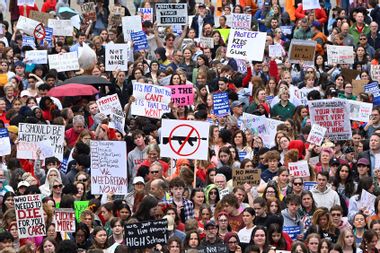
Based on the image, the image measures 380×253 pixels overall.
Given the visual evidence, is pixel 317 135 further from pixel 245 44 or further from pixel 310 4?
pixel 310 4

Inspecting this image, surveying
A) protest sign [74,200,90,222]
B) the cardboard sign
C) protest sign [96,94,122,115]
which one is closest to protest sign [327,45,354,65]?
protest sign [96,94,122,115]

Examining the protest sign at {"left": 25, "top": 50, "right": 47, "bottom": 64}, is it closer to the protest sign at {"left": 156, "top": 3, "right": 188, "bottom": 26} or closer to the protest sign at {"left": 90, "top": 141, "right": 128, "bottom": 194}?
the protest sign at {"left": 156, "top": 3, "right": 188, "bottom": 26}

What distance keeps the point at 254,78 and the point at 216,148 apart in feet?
13.6

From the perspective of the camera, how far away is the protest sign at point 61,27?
37031 mm

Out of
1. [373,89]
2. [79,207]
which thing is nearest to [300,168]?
[79,207]

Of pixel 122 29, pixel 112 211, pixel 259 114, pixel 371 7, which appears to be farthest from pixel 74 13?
pixel 112 211

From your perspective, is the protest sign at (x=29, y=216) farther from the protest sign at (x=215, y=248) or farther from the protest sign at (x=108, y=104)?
the protest sign at (x=108, y=104)

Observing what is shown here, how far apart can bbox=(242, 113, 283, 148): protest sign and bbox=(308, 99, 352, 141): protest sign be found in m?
0.60

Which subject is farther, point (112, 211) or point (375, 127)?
point (375, 127)

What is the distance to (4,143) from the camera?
90.3 feet

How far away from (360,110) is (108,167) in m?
5.38

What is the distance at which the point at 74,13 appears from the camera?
130ft

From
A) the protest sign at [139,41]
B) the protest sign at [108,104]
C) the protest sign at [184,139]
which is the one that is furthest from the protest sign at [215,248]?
the protest sign at [139,41]

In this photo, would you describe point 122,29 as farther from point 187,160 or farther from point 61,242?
point 61,242
